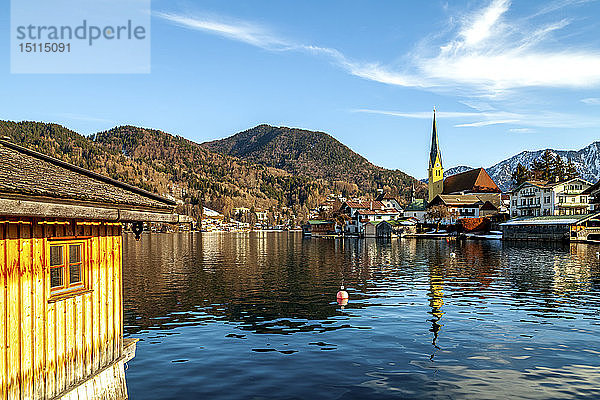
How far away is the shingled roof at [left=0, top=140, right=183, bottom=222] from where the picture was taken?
10469mm

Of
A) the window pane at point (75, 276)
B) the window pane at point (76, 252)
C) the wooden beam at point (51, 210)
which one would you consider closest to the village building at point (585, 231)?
the window pane at point (76, 252)

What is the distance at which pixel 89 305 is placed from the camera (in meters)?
13.2

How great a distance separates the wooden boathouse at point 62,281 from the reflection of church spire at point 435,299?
14451mm

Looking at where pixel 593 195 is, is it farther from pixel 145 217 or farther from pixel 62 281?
pixel 62 281

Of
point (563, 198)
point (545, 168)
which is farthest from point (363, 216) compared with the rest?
point (545, 168)

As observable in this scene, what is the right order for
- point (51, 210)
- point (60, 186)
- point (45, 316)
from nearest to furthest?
point (51, 210), point (45, 316), point (60, 186)

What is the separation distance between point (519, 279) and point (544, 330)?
24.3m

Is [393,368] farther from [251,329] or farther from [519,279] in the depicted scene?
[519,279]

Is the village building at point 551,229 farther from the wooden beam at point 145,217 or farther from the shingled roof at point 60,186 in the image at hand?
the shingled roof at point 60,186

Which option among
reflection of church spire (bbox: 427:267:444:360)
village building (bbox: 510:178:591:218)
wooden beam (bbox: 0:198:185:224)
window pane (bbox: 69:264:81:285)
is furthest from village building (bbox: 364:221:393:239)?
wooden beam (bbox: 0:198:185:224)

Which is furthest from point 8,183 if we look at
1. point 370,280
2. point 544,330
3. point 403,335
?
point 370,280

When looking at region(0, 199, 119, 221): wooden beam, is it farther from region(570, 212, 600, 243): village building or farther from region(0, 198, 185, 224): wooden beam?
region(570, 212, 600, 243): village building

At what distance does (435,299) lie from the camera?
3738 centimetres

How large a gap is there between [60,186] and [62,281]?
281 centimetres
